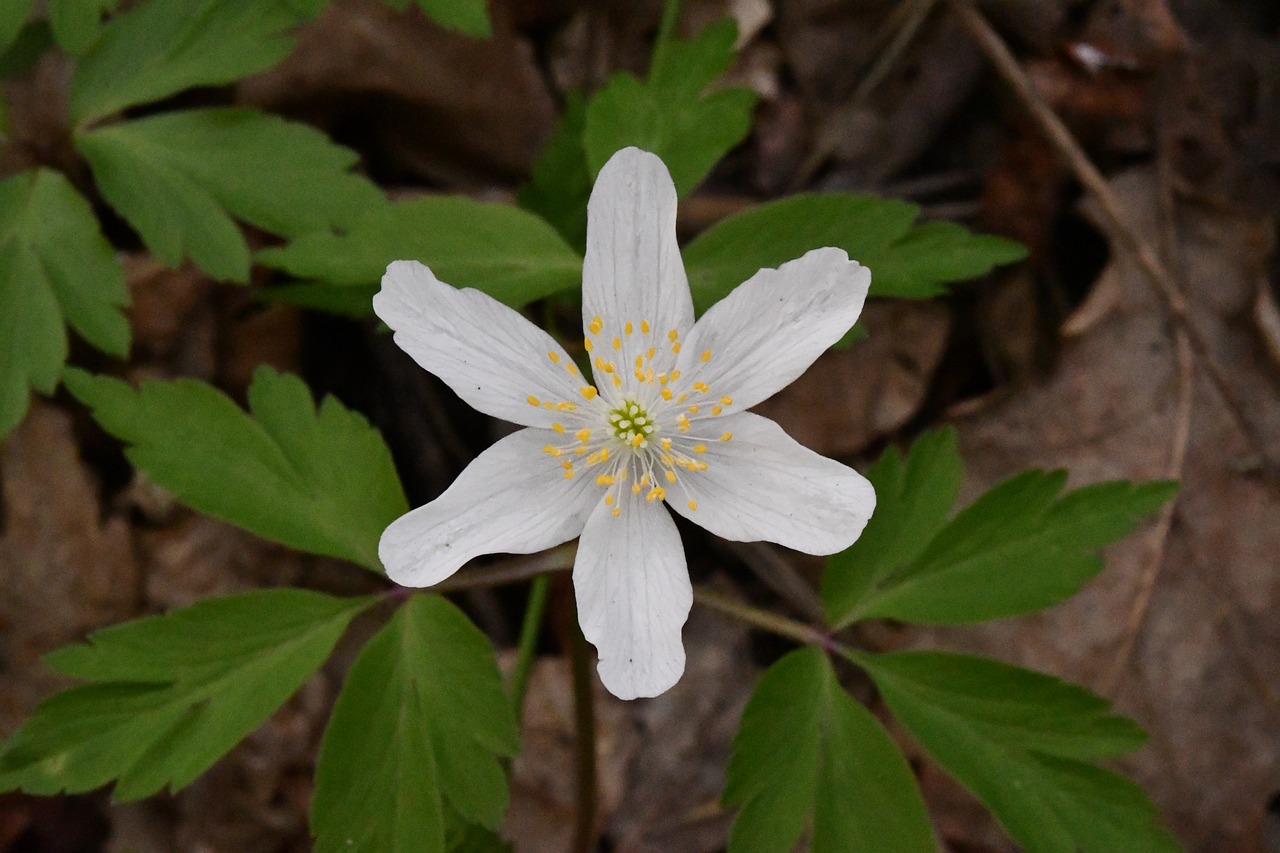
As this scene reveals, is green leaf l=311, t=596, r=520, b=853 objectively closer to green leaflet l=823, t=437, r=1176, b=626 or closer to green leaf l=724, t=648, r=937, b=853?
green leaf l=724, t=648, r=937, b=853

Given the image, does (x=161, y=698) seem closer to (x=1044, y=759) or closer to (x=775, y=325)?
(x=775, y=325)

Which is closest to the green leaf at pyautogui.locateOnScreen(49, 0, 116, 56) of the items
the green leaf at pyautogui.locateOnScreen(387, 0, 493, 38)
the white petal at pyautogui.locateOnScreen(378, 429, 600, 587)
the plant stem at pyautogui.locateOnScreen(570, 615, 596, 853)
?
the green leaf at pyautogui.locateOnScreen(387, 0, 493, 38)

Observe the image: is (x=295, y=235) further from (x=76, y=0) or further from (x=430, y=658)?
(x=430, y=658)

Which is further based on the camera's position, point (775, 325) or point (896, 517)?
point (896, 517)

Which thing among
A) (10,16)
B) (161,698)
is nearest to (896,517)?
(161,698)

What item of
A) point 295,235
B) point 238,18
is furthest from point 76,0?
point 295,235
